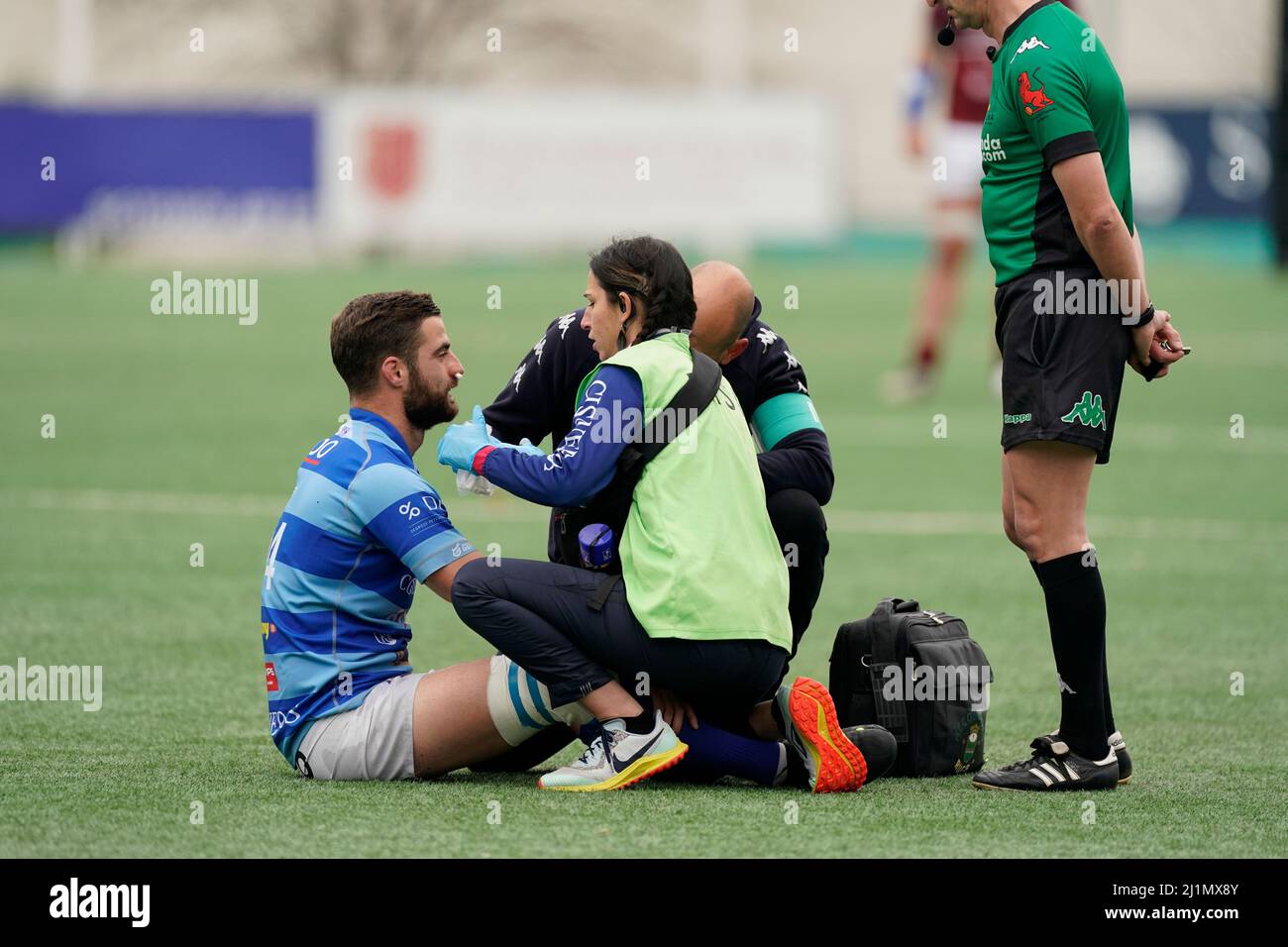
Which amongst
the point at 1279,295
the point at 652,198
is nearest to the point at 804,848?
the point at 1279,295

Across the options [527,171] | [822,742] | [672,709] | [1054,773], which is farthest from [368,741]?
[527,171]

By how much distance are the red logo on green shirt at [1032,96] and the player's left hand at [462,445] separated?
147 cm

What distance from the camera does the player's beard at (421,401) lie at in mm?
4840

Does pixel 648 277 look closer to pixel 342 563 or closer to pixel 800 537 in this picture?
pixel 800 537

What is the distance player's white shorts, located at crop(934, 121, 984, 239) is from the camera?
Result: 48.2 feet

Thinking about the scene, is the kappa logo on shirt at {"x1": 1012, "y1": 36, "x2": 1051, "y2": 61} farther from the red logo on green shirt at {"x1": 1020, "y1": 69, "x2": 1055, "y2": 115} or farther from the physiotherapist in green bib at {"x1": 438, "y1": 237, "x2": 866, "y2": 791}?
the physiotherapist in green bib at {"x1": 438, "y1": 237, "x2": 866, "y2": 791}

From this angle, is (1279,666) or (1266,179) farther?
(1266,179)

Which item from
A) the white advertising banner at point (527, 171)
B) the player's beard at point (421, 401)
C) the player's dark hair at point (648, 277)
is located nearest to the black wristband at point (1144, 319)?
the player's dark hair at point (648, 277)

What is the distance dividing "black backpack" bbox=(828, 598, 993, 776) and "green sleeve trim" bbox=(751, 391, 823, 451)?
22.2 inches

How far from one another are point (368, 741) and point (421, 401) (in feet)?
2.75

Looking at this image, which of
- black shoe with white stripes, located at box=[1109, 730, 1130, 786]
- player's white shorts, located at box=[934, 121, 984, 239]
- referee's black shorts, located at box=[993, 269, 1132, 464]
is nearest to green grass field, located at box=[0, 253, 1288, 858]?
black shoe with white stripes, located at box=[1109, 730, 1130, 786]

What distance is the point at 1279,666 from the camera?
21.6 feet
